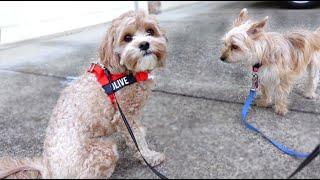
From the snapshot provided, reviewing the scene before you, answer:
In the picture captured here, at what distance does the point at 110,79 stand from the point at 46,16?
6234 millimetres

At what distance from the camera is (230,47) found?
4.43 metres

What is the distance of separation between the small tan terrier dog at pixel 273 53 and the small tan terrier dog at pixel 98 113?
51.7 inches

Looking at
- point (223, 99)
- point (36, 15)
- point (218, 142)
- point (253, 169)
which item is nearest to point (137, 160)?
point (218, 142)

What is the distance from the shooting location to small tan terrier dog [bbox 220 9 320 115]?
4230 millimetres

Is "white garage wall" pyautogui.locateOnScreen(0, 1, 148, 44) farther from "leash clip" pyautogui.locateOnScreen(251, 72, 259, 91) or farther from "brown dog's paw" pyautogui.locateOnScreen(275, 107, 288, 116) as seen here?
"brown dog's paw" pyautogui.locateOnScreen(275, 107, 288, 116)

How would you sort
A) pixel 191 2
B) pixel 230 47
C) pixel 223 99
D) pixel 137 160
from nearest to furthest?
pixel 137 160
pixel 230 47
pixel 223 99
pixel 191 2

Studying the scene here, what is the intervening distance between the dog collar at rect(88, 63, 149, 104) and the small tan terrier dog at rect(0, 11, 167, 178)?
0.03 m

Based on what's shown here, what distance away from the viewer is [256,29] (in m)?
4.23

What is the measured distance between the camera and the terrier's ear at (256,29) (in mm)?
4160

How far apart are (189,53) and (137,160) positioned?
3540 millimetres

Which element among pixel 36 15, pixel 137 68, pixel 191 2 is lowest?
pixel 191 2

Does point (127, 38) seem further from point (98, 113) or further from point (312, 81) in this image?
point (312, 81)

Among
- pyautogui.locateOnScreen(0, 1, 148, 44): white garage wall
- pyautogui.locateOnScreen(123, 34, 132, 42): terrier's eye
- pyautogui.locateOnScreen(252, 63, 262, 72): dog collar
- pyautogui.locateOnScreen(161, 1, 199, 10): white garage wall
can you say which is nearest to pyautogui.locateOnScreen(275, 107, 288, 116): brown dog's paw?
pyautogui.locateOnScreen(252, 63, 262, 72): dog collar

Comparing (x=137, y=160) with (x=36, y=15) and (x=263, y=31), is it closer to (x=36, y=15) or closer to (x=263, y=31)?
(x=263, y=31)
